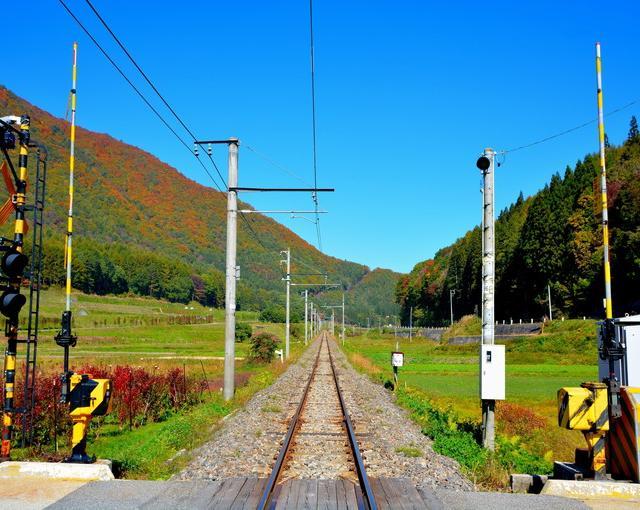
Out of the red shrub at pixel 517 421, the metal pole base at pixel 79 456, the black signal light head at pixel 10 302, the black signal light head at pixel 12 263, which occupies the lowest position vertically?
the red shrub at pixel 517 421

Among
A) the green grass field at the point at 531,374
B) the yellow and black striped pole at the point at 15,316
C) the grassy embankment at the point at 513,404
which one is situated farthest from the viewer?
the green grass field at the point at 531,374

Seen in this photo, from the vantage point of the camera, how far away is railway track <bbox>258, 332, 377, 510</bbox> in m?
7.81

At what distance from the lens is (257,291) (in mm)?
160750

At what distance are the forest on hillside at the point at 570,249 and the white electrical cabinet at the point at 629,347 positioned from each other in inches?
2210

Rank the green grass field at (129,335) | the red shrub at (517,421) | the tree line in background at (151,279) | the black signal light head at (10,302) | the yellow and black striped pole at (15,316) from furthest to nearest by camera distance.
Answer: the tree line in background at (151,279) → the green grass field at (129,335) → the red shrub at (517,421) → the yellow and black striped pole at (15,316) → the black signal light head at (10,302)

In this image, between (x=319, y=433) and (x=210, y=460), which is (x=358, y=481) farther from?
(x=319, y=433)

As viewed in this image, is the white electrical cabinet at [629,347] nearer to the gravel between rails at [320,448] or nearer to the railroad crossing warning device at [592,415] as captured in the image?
the railroad crossing warning device at [592,415]

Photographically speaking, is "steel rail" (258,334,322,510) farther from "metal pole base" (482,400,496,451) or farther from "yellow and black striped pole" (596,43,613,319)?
"yellow and black striped pole" (596,43,613,319)

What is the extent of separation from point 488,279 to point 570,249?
6996cm

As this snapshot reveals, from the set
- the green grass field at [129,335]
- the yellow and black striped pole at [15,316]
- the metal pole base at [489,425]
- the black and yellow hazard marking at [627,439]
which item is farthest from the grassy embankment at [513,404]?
the green grass field at [129,335]

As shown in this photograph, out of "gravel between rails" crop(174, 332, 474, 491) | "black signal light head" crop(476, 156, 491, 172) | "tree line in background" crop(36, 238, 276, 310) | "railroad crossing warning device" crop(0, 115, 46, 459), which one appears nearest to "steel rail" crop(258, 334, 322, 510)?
"gravel between rails" crop(174, 332, 474, 491)

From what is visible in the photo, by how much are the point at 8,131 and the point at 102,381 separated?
390 centimetres

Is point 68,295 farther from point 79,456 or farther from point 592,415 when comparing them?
point 592,415

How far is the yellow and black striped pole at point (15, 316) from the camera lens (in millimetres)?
9180
